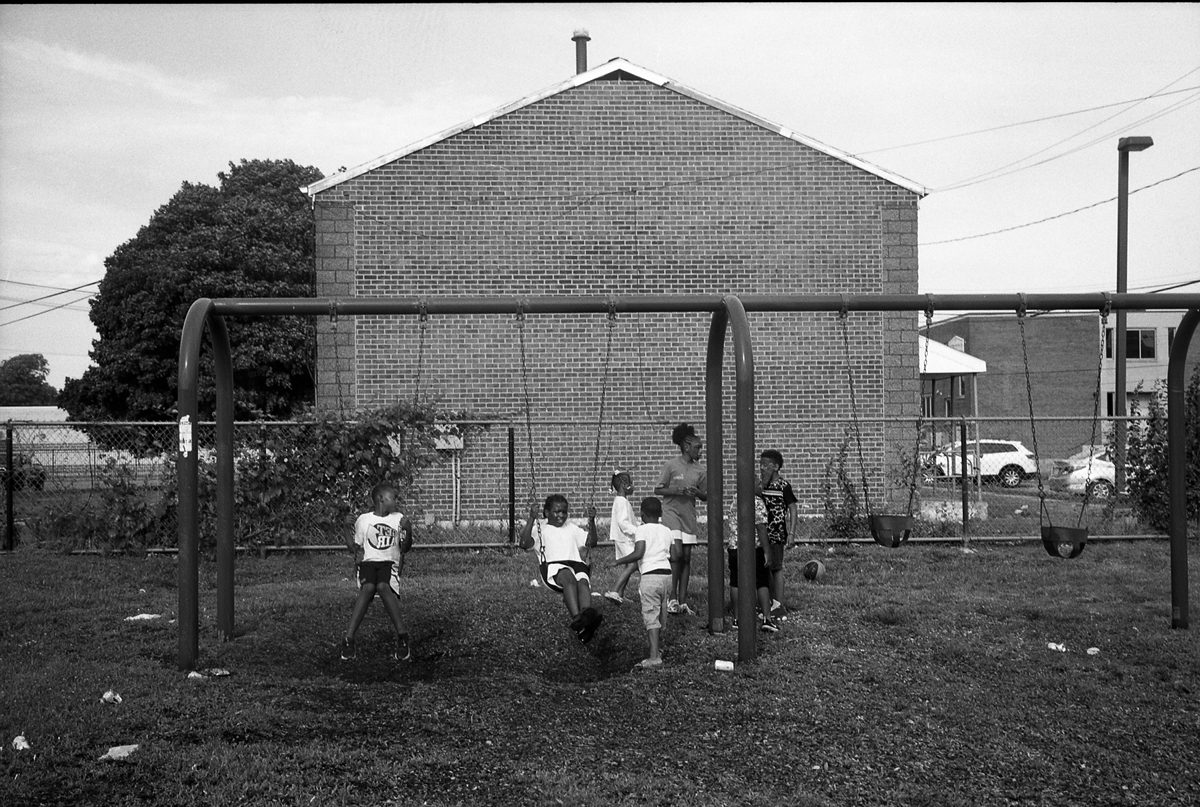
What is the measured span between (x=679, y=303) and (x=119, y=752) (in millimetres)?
5038

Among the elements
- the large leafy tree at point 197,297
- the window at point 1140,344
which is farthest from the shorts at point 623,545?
the window at point 1140,344

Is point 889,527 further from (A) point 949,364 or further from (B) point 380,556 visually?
(A) point 949,364

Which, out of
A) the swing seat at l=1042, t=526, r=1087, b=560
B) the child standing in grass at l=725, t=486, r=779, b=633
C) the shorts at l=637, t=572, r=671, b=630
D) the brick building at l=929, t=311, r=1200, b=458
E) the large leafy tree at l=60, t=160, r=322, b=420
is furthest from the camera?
the brick building at l=929, t=311, r=1200, b=458

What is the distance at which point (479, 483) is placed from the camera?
55.0 ft

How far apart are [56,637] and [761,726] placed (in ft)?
19.2

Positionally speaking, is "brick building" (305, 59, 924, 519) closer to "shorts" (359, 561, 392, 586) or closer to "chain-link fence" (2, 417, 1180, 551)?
"chain-link fence" (2, 417, 1180, 551)

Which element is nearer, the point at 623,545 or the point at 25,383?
the point at 623,545

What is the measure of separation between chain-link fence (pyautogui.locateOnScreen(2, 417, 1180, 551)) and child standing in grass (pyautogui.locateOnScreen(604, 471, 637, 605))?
5.36ft

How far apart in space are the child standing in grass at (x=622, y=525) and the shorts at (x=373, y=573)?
2.08 metres

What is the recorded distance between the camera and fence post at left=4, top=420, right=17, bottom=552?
13.6 meters

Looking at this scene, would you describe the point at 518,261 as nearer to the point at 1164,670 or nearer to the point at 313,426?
the point at 313,426

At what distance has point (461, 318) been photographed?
55.1 ft

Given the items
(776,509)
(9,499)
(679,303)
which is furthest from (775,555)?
(9,499)

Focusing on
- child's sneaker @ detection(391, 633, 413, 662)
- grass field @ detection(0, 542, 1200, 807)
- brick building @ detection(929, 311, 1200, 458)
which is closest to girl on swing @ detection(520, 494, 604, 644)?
grass field @ detection(0, 542, 1200, 807)
